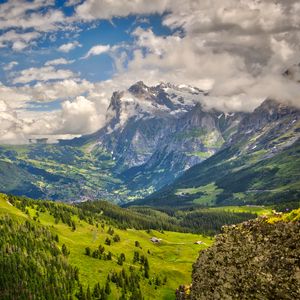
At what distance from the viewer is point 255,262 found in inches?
1088

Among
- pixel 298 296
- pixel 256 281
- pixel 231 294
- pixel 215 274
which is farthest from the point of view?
pixel 215 274

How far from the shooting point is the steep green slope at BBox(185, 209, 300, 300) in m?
25.4

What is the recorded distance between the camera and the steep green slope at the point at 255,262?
25.4m

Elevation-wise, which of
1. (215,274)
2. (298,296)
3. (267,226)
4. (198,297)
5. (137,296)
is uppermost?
(267,226)

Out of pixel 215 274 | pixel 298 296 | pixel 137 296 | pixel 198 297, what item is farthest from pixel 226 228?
pixel 137 296

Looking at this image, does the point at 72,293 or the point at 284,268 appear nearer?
the point at 284,268

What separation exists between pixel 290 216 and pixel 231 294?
273 inches

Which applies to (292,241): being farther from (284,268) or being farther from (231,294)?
(231,294)

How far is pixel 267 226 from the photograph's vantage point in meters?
28.1

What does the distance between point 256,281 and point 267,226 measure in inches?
147

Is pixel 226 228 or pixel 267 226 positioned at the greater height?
pixel 267 226

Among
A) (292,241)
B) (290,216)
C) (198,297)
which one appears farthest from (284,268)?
(198,297)

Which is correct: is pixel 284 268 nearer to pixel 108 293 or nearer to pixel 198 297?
pixel 198 297

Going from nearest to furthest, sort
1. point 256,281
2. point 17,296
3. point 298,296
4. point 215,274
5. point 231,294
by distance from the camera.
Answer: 1. point 298,296
2. point 256,281
3. point 231,294
4. point 215,274
5. point 17,296
